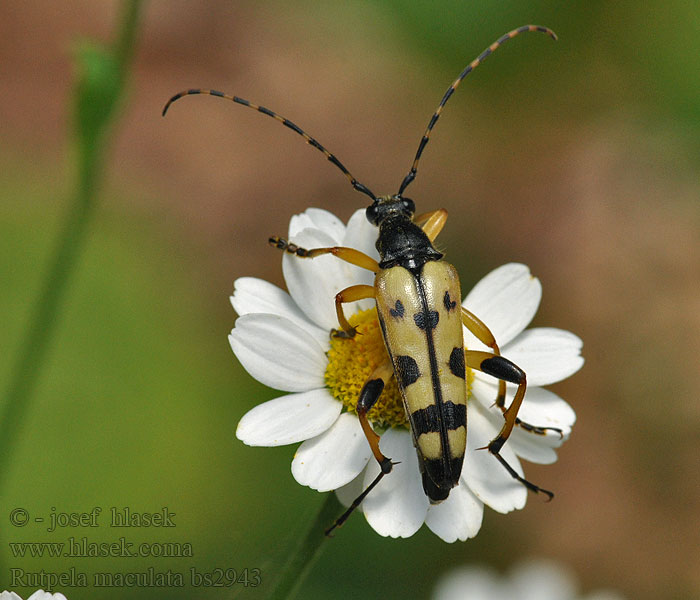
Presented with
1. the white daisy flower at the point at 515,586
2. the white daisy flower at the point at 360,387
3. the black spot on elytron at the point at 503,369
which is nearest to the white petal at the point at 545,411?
the white daisy flower at the point at 360,387

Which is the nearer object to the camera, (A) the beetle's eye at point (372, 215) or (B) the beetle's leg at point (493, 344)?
(B) the beetle's leg at point (493, 344)

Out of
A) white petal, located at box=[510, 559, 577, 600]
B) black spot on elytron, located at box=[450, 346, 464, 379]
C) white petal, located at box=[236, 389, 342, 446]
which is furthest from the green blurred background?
black spot on elytron, located at box=[450, 346, 464, 379]

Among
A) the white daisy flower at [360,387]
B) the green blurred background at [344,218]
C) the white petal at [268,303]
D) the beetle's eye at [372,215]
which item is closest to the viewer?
the white daisy flower at [360,387]

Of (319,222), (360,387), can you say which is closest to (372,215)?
(319,222)

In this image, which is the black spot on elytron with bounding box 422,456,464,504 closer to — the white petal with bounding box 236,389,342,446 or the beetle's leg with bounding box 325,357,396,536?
the beetle's leg with bounding box 325,357,396,536

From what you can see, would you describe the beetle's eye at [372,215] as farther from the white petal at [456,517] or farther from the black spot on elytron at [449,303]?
the white petal at [456,517]

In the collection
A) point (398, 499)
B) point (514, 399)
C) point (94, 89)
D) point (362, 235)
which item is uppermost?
point (94, 89)

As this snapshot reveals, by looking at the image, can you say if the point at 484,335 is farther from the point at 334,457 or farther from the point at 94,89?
the point at 94,89
